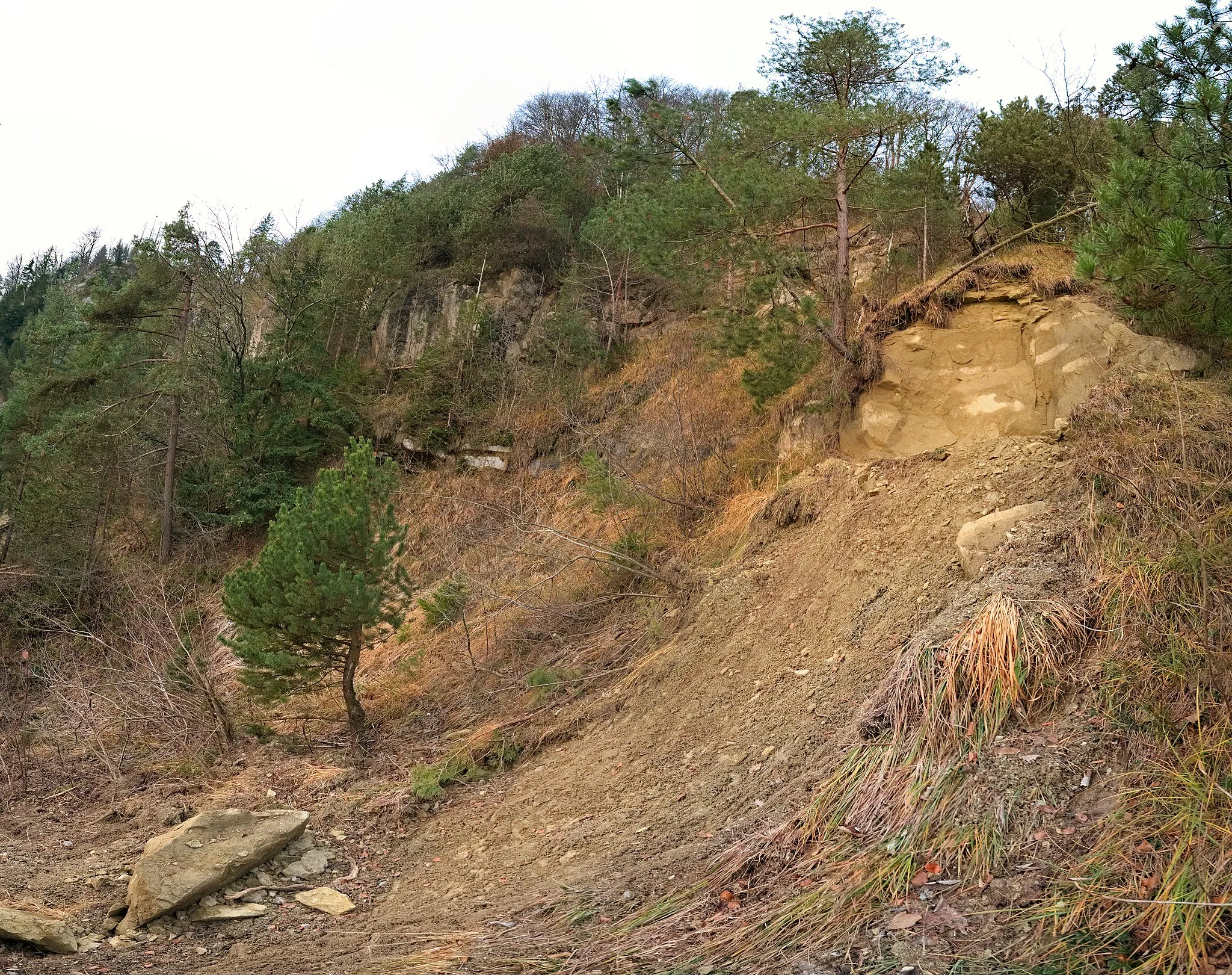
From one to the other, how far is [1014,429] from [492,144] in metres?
24.3

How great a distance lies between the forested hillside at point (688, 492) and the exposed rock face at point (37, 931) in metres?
0.39

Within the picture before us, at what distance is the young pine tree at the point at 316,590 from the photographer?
995cm

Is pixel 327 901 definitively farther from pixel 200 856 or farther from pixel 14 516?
pixel 14 516

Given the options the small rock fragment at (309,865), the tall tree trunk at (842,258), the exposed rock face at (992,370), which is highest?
the tall tree trunk at (842,258)

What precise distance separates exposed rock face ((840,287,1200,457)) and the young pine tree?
555 centimetres

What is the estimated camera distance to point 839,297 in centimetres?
1112

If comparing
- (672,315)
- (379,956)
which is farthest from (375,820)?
(672,315)

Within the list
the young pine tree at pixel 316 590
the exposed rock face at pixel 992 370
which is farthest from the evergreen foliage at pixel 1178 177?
the young pine tree at pixel 316 590

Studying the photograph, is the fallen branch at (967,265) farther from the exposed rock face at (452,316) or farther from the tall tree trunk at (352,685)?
the exposed rock face at (452,316)

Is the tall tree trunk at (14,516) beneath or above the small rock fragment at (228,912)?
above

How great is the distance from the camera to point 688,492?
12.3m

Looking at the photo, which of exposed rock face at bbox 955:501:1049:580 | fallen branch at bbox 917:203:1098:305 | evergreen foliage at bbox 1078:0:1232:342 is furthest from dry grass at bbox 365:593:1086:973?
fallen branch at bbox 917:203:1098:305

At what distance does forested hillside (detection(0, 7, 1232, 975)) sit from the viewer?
200 inches

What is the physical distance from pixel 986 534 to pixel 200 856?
6.18 m
